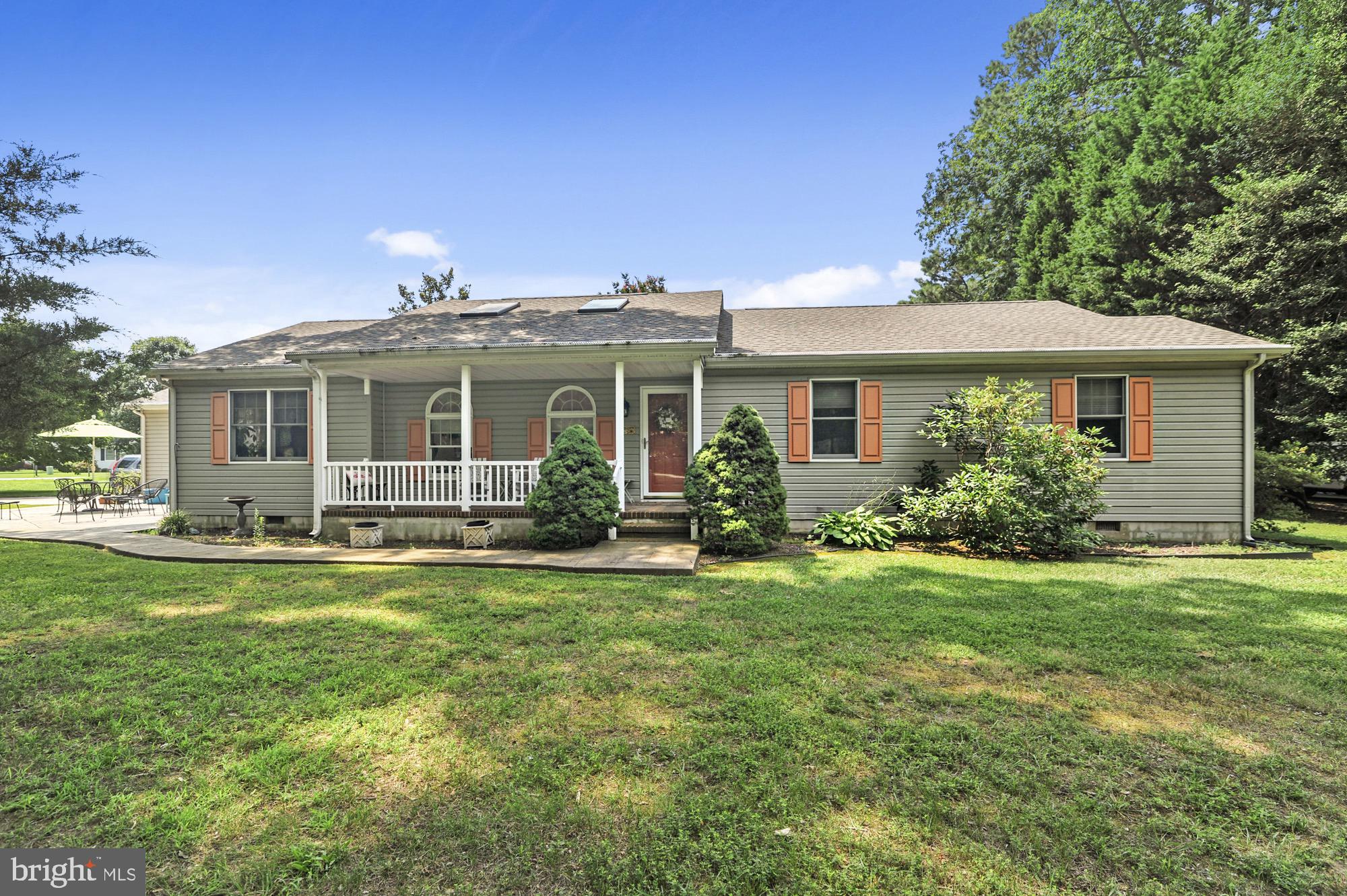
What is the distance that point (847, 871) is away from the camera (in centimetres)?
176

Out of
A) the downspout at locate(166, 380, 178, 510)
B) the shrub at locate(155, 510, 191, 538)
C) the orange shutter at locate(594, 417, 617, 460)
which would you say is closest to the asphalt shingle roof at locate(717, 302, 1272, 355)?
the orange shutter at locate(594, 417, 617, 460)

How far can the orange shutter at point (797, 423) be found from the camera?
9.33 m

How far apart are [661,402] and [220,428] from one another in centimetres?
835

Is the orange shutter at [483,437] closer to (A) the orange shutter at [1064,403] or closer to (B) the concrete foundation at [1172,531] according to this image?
(A) the orange shutter at [1064,403]

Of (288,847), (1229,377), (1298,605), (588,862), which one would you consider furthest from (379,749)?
(1229,377)

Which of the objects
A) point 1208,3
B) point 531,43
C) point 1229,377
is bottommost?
point 1229,377

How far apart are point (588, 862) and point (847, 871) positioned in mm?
851

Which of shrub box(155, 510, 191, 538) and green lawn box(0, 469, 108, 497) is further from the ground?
shrub box(155, 510, 191, 538)

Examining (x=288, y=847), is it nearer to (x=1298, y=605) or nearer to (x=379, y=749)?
(x=379, y=749)

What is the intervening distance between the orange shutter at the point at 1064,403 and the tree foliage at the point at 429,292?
23064 millimetres

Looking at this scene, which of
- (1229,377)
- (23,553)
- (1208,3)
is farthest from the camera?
(1208,3)

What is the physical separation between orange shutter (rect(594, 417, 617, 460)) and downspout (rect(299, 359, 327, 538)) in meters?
4.58

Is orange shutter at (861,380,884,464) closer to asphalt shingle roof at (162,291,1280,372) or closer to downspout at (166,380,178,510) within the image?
asphalt shingle roof at (162,291,1280,372)

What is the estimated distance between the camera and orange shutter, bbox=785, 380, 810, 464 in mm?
9328
